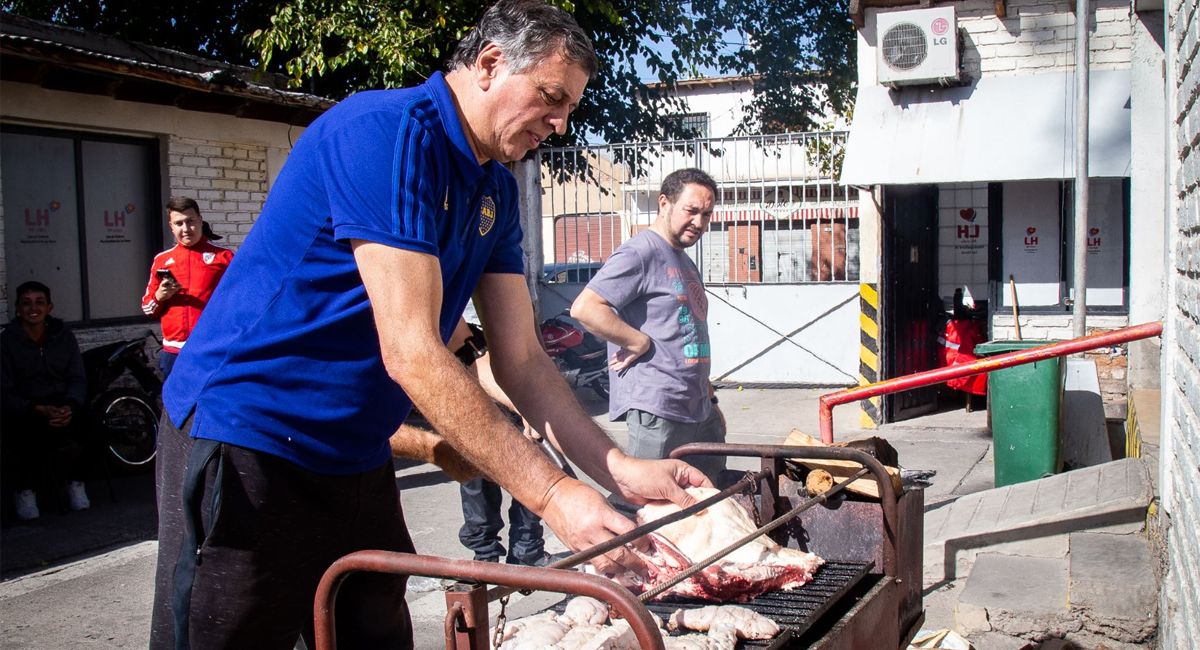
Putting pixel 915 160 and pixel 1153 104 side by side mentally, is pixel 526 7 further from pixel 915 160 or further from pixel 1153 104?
pixel 915 160

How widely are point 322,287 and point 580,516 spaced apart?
0.75 meters

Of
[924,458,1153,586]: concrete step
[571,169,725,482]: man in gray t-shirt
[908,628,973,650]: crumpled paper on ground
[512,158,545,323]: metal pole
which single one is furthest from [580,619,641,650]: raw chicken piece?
[512,158,545,323]: metal pole

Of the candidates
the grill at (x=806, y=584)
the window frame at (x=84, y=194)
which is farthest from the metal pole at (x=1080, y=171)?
the window frame at (x=84, y=194)

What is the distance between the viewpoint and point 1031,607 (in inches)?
166

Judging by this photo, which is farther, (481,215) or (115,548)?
(115,548)

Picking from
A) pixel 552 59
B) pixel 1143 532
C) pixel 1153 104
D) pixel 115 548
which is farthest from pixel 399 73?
pixel 552 59

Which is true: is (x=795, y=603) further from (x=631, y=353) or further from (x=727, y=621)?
(x=631, y=353)

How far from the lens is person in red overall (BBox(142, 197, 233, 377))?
285 inches

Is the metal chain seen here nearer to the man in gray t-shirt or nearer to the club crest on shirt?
the club crest on shirt

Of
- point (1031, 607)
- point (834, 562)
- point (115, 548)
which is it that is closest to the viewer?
point (834, 562)

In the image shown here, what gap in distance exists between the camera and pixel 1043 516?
5.17 metres

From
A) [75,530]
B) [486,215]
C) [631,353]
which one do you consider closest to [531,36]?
[486,215]

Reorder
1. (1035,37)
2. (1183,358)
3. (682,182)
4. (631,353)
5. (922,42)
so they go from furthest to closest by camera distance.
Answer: (1035,37)
(922,42)
(682,182)
(631,353)
(1183,358)

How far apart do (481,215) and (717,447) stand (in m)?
1.23
